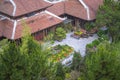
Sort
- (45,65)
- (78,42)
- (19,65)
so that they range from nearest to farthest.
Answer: (19,65) < (45,65) < (78,42)

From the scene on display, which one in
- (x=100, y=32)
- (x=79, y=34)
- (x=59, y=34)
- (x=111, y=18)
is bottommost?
(x=79, y=34)

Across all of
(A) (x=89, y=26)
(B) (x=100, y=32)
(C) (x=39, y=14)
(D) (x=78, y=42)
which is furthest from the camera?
(A) (x=89, y=26)

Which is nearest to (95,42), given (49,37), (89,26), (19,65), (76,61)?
(89,26)

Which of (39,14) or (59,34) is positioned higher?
(39,14)

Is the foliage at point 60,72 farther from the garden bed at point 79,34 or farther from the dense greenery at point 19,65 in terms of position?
the garden bed at point 79,34

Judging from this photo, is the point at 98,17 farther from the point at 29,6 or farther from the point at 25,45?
the point at 25,45

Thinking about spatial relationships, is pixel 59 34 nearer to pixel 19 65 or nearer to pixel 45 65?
pixel 45 65

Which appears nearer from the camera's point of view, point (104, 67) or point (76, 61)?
point (104, 67)
